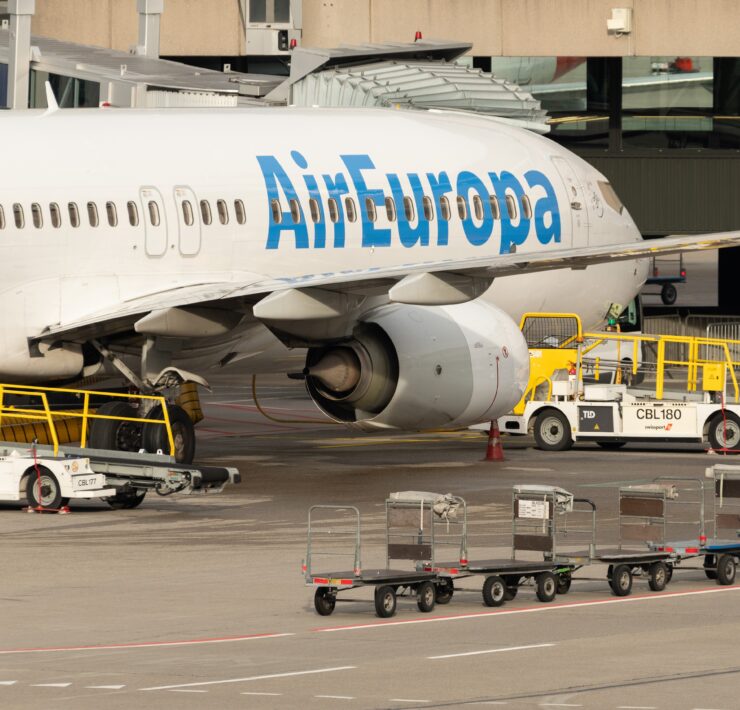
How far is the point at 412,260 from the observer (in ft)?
105

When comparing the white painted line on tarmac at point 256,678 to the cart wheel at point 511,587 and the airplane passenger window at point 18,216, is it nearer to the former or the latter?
the cart wheel at point 511,587

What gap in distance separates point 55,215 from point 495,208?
8.22 meters

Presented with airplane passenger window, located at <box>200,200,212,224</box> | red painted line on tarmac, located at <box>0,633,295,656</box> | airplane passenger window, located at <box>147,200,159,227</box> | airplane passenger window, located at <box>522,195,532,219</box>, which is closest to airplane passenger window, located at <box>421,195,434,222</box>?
airplane passenger window, located at <box>522,195,532,219</box>

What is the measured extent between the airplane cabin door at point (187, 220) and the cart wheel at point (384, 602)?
42.7 feet

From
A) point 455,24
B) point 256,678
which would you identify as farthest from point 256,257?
point 455,24

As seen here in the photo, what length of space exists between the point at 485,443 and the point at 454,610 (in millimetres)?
19533

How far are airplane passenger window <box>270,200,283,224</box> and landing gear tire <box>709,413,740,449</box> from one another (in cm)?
944

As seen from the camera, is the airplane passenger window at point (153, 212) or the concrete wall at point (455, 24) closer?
the airplane passenger window at point (153, 212)

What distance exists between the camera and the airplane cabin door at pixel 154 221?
28.9 meters

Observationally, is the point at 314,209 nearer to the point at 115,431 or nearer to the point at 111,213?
the point at 111,213

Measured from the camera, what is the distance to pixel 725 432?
34812 mm

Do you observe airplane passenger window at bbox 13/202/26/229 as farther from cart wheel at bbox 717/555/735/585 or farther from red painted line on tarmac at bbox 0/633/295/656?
red painted line on tarmac at bbox 0/633/295/656

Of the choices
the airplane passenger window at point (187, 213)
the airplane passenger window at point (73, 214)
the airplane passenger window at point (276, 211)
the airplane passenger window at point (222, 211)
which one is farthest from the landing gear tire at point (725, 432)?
the airplane passenger window at point (73, 214)

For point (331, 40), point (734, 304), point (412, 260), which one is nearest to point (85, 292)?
point (412, 260)
